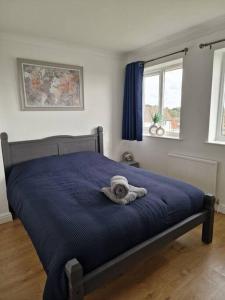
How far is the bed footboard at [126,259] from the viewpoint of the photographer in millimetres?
1152

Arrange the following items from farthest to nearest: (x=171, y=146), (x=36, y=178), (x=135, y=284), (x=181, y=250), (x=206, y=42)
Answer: (x=171, y=146), (x=206, y=42), (x=36, y=178), (x=181, y=250), (x=135, y=284)

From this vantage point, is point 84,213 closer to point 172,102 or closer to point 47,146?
point 47,146

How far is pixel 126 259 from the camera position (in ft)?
4.56

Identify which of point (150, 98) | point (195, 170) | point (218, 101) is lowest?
point (195, 170)

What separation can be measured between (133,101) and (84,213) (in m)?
2.44

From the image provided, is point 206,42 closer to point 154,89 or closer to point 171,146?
point 154,89

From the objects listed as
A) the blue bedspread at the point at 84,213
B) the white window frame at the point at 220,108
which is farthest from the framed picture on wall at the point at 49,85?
the white window frame at the point at 220,108

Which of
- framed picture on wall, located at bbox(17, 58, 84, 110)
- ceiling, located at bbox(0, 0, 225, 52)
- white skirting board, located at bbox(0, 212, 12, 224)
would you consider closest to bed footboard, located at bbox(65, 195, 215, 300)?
white skirting board, located at bbox(0, 212, 12, 224)

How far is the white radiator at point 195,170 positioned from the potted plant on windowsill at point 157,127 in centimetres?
46

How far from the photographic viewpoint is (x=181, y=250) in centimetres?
196

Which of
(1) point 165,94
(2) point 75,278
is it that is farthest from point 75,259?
(1) point 165,94

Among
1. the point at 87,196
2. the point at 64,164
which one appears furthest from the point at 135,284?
the point at 64,164

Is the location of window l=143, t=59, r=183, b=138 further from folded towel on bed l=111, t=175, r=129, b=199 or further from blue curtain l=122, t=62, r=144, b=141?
folded towel on bed l=111, t=175, r=129, b=199

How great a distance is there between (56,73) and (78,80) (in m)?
0.36
